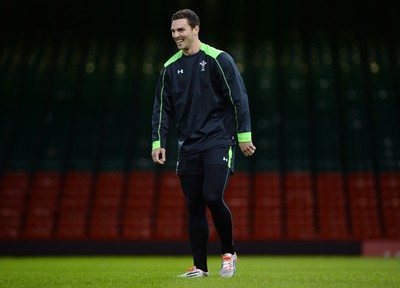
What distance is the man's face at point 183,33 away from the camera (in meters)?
3.20

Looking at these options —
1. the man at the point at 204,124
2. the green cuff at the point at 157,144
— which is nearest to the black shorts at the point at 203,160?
the man at the point at 204,124

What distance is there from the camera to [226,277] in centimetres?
319

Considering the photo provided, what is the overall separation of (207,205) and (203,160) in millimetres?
216

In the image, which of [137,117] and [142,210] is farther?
[137,117]

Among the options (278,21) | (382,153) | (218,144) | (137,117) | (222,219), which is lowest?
(222,219)

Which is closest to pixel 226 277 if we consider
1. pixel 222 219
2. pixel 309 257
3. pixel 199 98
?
pixel 222 219

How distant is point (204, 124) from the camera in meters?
3.23

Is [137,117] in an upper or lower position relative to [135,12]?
lower

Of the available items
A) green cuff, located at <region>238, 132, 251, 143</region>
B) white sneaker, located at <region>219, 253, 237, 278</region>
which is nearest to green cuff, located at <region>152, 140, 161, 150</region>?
green cuff, located at <region>238, 132, 251, 143</region>

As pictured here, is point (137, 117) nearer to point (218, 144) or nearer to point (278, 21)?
point (278, 21)

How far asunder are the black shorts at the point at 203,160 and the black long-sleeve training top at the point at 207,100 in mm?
25

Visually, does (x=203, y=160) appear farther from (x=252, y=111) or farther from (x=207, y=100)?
(x=252, y=111)

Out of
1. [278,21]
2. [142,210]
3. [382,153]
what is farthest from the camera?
[278,21]

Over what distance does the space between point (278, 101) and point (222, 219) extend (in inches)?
288
